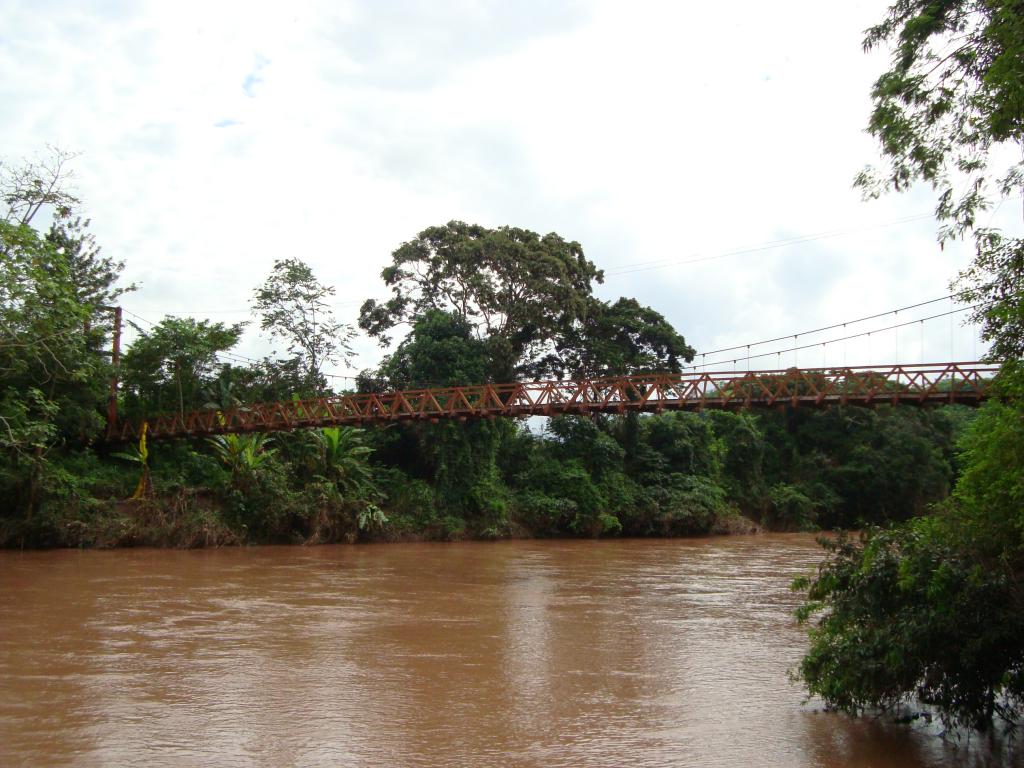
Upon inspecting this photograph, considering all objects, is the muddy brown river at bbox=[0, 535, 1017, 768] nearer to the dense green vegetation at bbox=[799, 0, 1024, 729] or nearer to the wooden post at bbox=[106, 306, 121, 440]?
the dense green vegetation at bbox=[799, 0, 1024, 729]

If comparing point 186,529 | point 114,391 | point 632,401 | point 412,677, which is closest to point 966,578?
point 412,677

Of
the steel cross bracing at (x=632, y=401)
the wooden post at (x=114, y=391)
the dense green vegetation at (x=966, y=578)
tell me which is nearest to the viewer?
the dense green vegetation at (x=966, y=578)

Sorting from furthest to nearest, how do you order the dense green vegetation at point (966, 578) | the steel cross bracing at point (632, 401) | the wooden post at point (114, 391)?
the wooden post at point (114, 391)
the steel cross bracing at point (632, 401)
the dense green vegetation at point (966, 578)

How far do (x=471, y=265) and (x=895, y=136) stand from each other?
18094 mm

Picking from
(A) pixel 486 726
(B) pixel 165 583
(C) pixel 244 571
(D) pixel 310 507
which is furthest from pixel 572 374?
(A) pixel 486 726

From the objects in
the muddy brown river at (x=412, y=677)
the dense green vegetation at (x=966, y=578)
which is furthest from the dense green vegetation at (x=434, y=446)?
the dense green vegetation at (x=966, y=578)

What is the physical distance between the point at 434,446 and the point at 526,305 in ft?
16.3

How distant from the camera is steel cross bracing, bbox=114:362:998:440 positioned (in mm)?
16969

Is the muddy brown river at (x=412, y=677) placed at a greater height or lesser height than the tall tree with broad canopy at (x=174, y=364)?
lesser

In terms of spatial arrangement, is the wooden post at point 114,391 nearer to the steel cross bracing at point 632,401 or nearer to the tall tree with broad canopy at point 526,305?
the steel cross bracing at point 632,401

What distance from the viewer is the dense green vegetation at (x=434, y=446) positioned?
1816 centimetres

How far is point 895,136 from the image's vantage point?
285 inches

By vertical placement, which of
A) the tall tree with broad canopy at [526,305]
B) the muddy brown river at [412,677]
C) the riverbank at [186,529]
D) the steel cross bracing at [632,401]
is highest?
the tall tree with broad canopy at [526,305]

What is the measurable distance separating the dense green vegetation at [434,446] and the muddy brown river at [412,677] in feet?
18.6
